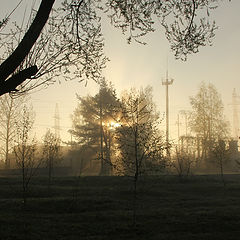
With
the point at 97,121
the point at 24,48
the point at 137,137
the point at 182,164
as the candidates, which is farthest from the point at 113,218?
the point at 97,121

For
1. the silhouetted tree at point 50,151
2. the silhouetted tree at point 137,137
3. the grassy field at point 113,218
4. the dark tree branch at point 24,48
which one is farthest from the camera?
the silhouetted tree at point 50,151

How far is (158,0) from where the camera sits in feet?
20.7

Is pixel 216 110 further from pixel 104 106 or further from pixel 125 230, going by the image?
pixel 125 230

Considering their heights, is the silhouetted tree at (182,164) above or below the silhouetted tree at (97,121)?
below

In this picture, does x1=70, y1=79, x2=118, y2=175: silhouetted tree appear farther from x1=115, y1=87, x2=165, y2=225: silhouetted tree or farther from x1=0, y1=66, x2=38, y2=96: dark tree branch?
x1=0, y1=66, x2=38, y2=96: dark tree branch

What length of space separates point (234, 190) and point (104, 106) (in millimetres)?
28008

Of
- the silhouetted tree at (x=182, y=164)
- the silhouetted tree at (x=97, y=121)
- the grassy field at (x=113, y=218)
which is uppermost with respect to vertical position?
the silhouetted tree at (x=97, y=121)

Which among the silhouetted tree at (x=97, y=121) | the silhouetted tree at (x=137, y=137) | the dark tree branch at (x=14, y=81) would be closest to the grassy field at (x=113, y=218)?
the silhouetted tree at (x=137, y=137)

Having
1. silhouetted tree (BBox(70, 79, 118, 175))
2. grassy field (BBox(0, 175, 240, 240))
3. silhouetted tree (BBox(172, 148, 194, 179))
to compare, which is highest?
silhouetted tree (BBox(70, 79, 118, 175))

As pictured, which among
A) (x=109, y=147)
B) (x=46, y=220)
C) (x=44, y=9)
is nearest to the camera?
(x=44, y=9)

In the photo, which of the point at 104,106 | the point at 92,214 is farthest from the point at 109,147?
the point at 92,214

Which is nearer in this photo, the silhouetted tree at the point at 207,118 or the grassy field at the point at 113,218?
the grassy field at the point at 113,218

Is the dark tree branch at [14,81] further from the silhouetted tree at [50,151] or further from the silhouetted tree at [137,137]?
the silhouetted tree at [50,151]

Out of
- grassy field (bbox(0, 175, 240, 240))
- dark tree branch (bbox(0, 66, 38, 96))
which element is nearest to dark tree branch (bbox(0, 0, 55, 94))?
dark tree branch (bbox(0, 66, 38, 96))
